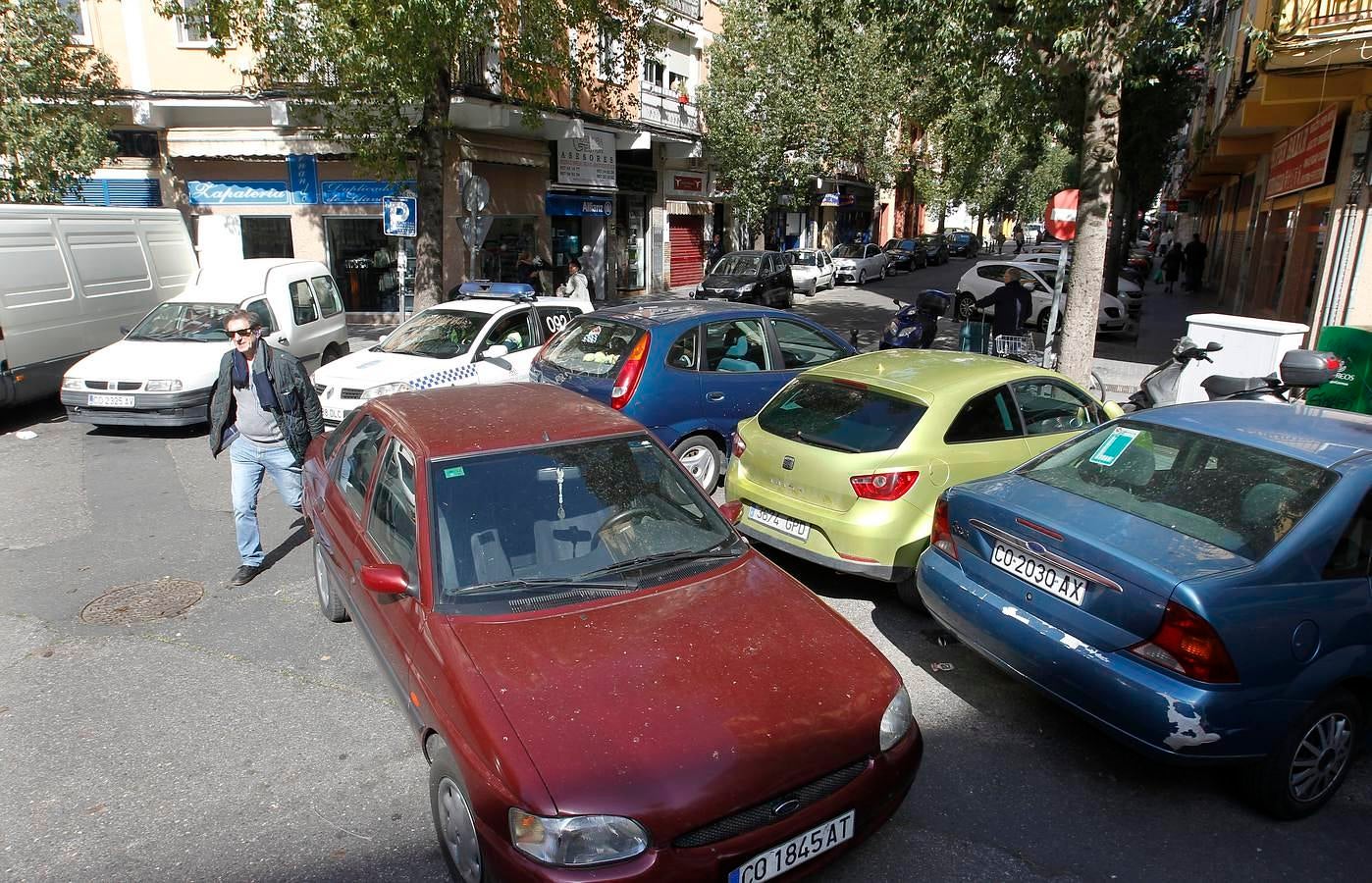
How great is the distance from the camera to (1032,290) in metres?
19.2

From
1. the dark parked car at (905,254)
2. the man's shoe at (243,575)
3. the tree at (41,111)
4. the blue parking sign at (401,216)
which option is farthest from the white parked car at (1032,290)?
the tree at (41,111)

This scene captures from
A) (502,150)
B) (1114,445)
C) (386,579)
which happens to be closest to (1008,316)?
(1114,445)

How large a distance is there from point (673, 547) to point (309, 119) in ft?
44.9

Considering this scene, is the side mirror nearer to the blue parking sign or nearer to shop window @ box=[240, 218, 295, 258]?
the blue parking sign

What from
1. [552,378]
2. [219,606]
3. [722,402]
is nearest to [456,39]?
[552,378]

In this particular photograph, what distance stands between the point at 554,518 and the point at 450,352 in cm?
609

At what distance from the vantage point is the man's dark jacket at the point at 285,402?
17.7 ft

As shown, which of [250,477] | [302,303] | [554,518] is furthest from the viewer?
[302,303]

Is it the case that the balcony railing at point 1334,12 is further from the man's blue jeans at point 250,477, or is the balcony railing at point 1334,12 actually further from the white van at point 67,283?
the white van at point 67,283

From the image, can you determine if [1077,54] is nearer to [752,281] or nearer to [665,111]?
[752,281]

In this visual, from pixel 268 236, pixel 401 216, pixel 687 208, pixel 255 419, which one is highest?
pixel 687 208

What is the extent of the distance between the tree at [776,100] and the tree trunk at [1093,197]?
51.1 feet

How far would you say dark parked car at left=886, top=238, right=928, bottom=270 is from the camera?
37.2 meters

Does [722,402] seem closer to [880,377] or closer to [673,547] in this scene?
[880,377]
